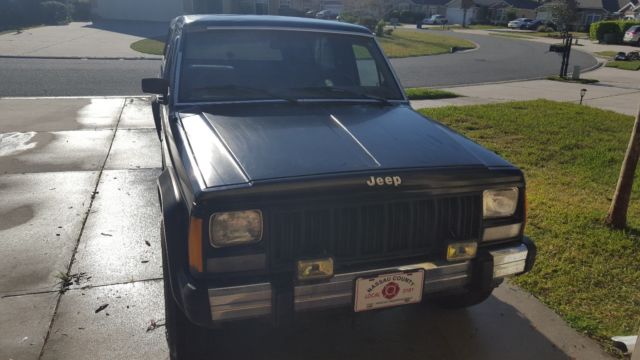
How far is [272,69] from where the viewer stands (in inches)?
143

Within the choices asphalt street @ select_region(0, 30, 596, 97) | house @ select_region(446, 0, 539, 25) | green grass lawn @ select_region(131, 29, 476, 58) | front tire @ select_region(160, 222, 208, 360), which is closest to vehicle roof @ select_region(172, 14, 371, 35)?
front tire @ select_region(160, 222, 208, 360)

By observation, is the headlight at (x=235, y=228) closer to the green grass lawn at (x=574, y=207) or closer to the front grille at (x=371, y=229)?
the front grille at (x=371, y=229)

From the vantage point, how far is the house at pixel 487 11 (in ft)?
220

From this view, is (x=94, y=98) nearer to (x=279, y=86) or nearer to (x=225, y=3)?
(x=279, y=86)

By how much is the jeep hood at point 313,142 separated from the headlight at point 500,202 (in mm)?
154

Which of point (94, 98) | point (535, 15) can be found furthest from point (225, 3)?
point (535, 15)

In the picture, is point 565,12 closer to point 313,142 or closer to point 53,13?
point 53,13

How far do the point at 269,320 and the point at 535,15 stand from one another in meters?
76.2

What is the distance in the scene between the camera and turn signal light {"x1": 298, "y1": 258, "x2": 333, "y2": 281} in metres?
2.28

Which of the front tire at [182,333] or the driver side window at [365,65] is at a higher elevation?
the driver side window at [365,65]

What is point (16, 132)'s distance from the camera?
7410 millimetres

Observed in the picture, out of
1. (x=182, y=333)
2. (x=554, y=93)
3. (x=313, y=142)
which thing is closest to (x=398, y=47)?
(x=554, y=93)

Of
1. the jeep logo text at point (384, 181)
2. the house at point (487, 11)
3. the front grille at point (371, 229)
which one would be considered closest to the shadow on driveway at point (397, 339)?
the front grille at point (371, 229)

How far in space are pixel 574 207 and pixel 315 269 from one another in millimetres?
3773
